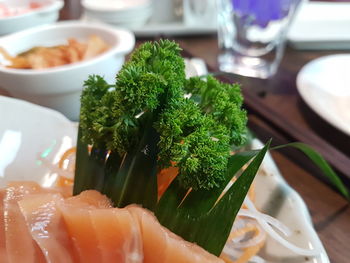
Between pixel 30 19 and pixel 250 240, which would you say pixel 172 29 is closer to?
pixel 30 19

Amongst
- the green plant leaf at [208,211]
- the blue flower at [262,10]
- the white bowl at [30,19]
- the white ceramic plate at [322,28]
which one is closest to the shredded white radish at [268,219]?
the green plant leaf at [208,211]

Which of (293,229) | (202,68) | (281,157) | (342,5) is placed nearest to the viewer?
(293,229)

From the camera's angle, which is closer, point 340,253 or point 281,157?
point 340,253

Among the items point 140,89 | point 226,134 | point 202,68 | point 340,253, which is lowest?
point 340,253

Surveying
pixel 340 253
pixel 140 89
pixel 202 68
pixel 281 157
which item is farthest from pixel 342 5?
pixel 140 89

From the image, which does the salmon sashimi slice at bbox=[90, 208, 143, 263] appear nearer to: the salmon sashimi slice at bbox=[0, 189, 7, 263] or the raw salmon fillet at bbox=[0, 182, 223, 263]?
the raw salmon fillet at bbox=[0, 182, 223, 263]

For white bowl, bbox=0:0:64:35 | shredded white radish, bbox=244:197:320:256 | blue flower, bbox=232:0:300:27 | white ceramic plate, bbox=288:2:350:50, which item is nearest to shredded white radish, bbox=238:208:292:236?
shredded white radish, bbox=244:197:320:256

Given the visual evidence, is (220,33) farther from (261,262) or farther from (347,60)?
(261,262)
